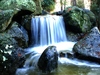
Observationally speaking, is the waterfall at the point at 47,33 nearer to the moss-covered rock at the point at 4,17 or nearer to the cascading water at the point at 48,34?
the cascading water at the point at 48,34

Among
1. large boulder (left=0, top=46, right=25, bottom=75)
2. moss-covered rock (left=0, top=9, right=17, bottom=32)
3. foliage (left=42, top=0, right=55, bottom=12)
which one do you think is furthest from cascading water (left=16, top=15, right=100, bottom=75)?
foliage (left=42, top=0, right=55, bottom=12)

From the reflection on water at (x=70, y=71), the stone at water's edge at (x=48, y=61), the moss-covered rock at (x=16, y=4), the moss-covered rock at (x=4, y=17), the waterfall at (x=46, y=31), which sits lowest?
the reflection on water at (x=70, y=71)

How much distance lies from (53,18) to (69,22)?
93 cm

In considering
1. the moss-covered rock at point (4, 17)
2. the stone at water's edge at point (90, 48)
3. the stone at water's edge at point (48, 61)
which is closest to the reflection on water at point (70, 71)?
the stone at water's edge at point (48, 61)

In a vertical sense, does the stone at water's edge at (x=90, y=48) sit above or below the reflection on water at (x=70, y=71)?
above

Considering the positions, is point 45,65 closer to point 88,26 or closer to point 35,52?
point 35,52

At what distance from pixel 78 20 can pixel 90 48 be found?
3.52m

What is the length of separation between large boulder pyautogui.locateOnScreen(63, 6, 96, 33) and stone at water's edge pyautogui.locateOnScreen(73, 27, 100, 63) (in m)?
2.58

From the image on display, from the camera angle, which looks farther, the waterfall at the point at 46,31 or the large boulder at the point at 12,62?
the waterfall at the point at 46,31

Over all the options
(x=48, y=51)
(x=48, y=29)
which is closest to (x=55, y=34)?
(x=48, y=29)

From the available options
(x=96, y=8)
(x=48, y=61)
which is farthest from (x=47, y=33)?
(x=48, y=61)

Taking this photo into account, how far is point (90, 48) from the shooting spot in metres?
8.15

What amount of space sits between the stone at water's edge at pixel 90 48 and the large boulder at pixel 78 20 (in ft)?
8.47

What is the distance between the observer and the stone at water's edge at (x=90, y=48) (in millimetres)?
7877
